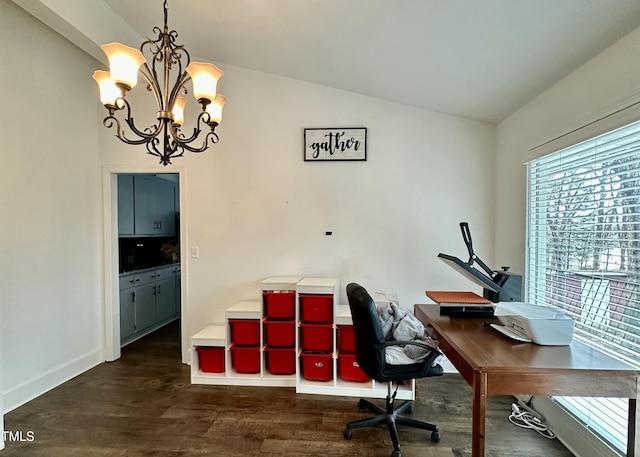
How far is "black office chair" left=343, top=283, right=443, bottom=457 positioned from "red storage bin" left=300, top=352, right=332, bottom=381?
65 cm

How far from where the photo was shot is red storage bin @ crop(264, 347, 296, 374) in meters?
2.85

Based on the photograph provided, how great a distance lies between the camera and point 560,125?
2.11 m

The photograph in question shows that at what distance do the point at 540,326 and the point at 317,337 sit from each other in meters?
1.69

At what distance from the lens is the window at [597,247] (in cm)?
162

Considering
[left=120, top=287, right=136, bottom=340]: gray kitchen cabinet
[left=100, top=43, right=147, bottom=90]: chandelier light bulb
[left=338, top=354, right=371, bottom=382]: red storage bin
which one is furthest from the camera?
[left=120, top=287, right=136, bottom=340]: gray kitchen cabinet

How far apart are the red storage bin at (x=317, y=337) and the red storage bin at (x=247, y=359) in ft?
1.58

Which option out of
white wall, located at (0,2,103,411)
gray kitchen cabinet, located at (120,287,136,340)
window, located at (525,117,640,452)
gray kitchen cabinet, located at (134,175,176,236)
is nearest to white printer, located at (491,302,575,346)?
window, located at (525,117,640,452)

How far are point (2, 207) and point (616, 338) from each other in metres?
4.18

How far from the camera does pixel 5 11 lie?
2.39 metres

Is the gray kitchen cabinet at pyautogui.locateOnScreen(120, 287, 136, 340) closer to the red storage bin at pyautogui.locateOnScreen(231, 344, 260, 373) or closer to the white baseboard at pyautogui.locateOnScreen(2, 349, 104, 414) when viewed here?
the white baseboard at pyautogui.locateOnScreen(2, 349, 104, 414)

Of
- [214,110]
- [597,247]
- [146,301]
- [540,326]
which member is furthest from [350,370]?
[146,301]

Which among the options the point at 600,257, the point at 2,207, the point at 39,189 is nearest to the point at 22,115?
the point at 39,189

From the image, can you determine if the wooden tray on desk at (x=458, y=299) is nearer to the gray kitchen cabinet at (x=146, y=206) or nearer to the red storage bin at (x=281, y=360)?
the red storage bin at (x=281, y=360)

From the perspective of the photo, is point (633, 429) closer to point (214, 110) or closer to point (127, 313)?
point (214, 110)
